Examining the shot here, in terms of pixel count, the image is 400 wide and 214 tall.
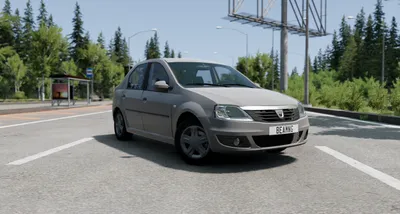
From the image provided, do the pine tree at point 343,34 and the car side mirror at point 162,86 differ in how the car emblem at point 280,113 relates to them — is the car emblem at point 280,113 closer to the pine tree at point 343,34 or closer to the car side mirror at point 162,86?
Answer: the car side mirror at point 162,86

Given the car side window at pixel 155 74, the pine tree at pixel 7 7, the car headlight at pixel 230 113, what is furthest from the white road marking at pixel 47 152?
the pine tree at pixel 7 7

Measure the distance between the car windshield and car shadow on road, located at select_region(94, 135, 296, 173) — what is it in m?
1.18

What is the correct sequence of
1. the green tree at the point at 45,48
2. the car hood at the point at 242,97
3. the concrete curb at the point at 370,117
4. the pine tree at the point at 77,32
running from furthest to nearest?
the pine tree at the point at 77,32
the green tree at the point at 45,48
the concrete curb at the point at 370,117
the car hood at the point at 242,97

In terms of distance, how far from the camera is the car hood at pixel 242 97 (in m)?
4.89

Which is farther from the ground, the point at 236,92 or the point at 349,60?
the point at 349,60

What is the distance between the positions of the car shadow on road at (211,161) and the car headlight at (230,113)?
0.69 m

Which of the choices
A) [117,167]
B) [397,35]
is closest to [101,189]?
[117,167]

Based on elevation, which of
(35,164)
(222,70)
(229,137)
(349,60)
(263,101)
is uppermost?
(349,60)

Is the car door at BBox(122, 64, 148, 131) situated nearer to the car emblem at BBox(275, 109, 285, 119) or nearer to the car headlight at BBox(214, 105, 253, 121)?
the car headlight at BBox(214, 105, 253, 121)

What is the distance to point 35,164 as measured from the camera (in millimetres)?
5258

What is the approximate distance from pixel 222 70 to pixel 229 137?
2025mm

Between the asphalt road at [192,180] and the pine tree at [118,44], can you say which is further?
the pine tree at [118,44]

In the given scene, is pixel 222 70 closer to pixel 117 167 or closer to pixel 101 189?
pixel 117 167

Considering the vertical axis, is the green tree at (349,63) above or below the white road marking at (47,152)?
above
